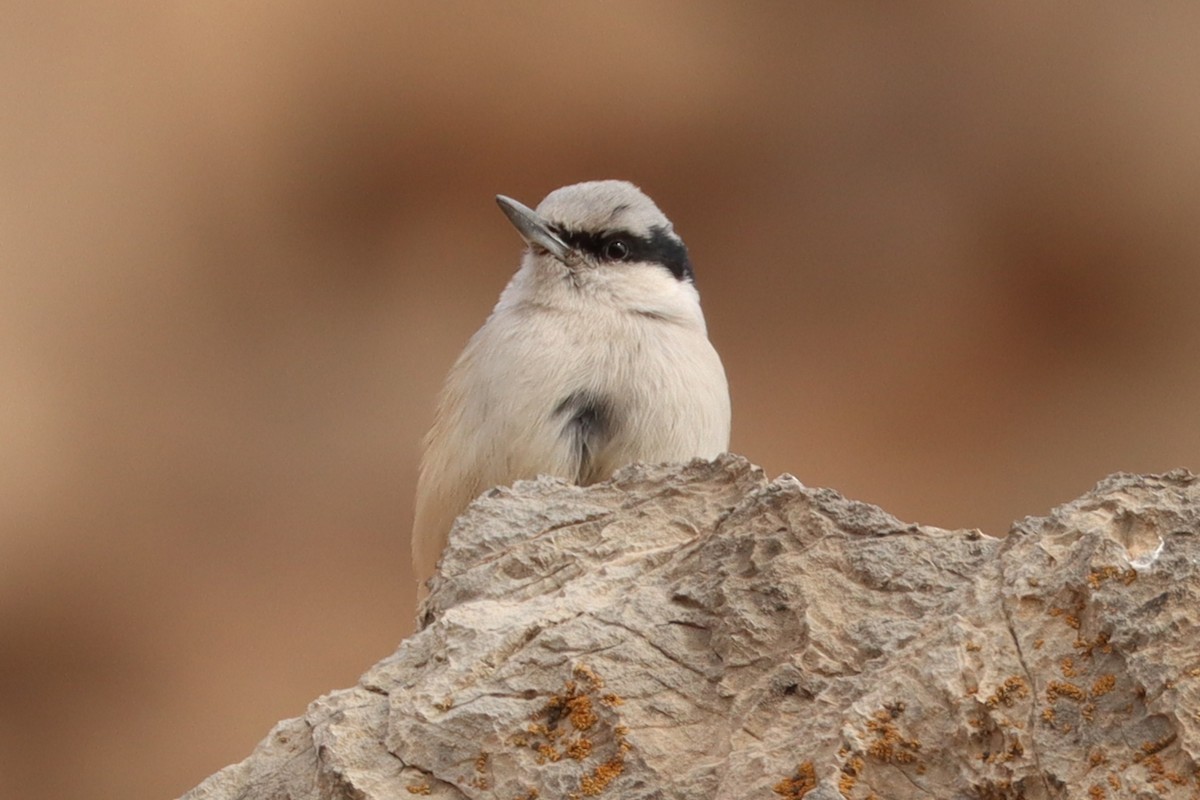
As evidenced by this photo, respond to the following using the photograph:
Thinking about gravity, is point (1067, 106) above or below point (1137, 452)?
above

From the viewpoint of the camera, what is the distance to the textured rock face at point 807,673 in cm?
232

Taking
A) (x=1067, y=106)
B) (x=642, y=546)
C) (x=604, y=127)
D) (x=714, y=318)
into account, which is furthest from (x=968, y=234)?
(x=642, y=546)

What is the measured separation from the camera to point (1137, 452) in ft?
31.4

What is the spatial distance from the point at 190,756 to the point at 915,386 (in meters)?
4.45

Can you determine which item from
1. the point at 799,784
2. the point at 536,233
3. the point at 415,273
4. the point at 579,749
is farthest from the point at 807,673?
the point at 415,273

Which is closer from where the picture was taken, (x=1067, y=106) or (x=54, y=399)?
(x=54, y=399)

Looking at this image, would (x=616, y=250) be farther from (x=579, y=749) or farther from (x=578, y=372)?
(x=579, y=749)

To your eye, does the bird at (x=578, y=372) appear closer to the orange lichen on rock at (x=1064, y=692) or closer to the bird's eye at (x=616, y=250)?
the bird's eye at (x=616, y=250)

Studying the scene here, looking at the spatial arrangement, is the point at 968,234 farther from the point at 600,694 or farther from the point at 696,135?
the point at 600,694

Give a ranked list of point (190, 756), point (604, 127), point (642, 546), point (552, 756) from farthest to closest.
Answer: point (604, 127) < point (190, 756) < point (642, 546) < point (552, 756)

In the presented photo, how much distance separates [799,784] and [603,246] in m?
2.96

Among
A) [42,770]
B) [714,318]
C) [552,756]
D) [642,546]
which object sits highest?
[714,318]

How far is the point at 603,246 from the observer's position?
203 inches

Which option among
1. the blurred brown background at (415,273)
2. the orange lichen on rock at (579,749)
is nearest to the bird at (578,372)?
the orange lichen on rock at (579,749)
